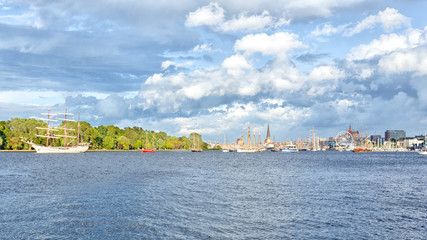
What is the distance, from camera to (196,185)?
60562mm

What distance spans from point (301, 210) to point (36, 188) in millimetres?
Answer: 38700

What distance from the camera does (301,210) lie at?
38.6 meters

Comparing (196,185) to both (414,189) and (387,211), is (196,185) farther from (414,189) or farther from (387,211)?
(414,189)

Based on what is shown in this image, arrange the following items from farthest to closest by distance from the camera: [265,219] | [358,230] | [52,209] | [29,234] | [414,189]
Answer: [414,189] < [52,209] < [265,219] < [358,230] < [29,234]

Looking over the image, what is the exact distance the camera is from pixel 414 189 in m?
57.9

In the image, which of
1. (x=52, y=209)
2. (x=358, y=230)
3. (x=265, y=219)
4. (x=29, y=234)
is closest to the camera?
(x=29, y=234)

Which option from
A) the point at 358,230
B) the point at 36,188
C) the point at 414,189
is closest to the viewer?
the point at 358,230

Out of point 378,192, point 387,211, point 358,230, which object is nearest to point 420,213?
point 387,211

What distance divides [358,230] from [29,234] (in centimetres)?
2746

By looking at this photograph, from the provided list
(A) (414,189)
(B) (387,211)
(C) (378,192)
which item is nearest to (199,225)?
(B) (387,211)

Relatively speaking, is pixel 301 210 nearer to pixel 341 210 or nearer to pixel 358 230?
pixel 341 210

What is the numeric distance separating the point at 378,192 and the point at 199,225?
3491cm

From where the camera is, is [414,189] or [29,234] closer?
[29,234]

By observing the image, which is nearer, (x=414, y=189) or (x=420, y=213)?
(x=420, y=213)
